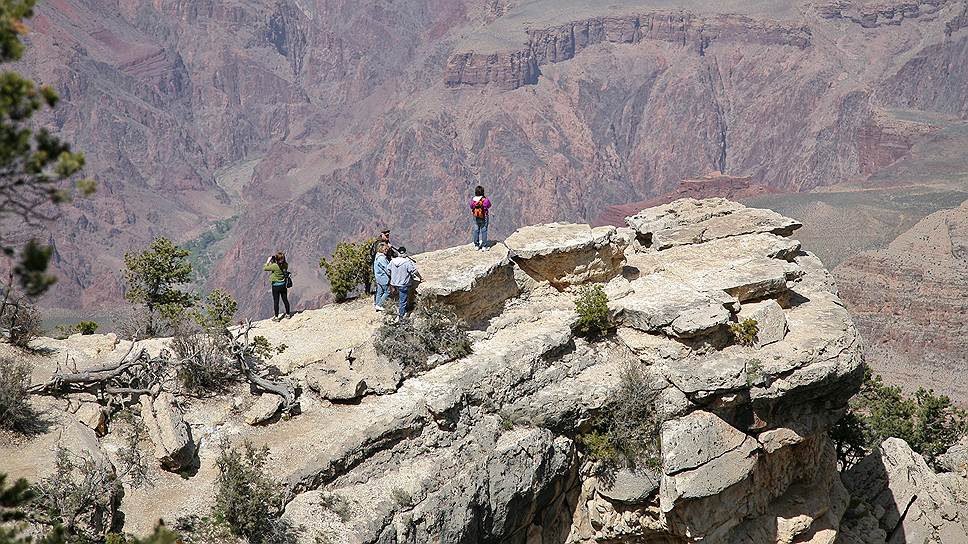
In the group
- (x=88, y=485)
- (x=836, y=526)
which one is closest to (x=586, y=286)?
(x=836, y=526)

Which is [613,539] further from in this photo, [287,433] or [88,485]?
[88,485]


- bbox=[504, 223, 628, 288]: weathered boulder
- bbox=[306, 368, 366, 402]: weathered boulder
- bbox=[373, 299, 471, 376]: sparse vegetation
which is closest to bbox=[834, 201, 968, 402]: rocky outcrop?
bbox=[504, 223, 628, 288]: weathered boulder

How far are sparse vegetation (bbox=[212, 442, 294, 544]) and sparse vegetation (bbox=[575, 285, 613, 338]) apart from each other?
8.34 m

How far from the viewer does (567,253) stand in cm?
2247

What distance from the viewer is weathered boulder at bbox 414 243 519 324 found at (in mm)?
20422

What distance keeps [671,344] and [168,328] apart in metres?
13.2

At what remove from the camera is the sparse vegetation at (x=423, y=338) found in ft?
63.4

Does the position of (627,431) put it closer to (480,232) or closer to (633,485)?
(633,485)

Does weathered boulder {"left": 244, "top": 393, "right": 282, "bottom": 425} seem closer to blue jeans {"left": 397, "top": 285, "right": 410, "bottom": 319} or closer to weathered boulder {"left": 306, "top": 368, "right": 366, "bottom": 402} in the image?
weathered boulder {"left": 306, "top": 368, "right": 366, "bottom": 402}

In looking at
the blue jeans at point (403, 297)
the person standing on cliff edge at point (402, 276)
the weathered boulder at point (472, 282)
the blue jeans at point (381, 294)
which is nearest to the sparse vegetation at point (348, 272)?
the weathered boulder at point (472, 282)

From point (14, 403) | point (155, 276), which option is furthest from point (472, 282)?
point (155, 276)

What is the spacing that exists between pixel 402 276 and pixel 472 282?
173 cm

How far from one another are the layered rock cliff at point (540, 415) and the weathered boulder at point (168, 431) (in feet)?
0.19

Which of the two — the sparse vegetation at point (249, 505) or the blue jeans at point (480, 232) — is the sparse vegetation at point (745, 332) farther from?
the sparse vegetation at point (249, 505)
